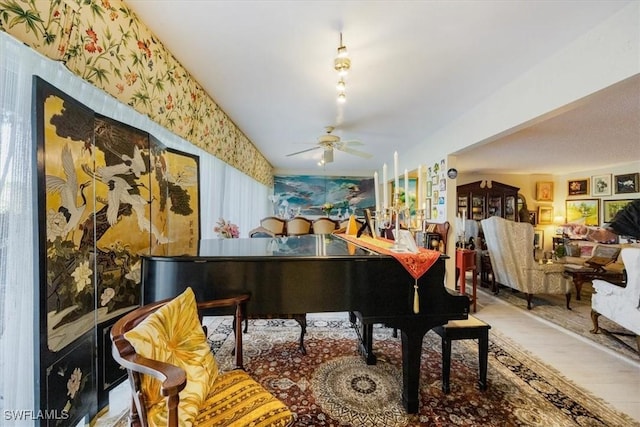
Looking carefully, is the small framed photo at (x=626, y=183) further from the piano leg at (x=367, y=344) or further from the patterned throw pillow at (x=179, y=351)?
the patterned throw pillow at (x=179, y=351)

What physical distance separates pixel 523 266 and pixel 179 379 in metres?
4.35

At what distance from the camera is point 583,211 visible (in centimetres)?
682

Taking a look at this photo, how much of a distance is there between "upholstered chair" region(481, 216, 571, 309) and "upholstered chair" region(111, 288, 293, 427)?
3916 millimetres

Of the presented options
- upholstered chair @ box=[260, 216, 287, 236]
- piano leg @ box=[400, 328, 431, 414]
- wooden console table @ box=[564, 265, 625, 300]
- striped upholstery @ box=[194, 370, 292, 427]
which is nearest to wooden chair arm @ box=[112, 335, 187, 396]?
striped upholstery @ box=[194, 370, 292, 427]

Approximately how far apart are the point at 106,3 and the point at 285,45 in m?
1.10

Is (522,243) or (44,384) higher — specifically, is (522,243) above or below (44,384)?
Result: above

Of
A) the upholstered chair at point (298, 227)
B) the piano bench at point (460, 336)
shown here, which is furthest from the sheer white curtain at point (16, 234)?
the upholstered chair at point (298, 227)

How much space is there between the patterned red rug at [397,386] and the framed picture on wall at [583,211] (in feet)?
20.9

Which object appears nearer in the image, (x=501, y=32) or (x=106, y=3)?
(x=106, y=3)

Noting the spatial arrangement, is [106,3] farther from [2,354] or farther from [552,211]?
[552,211]

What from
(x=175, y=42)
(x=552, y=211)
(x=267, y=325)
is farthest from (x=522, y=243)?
(x=552, y=211)

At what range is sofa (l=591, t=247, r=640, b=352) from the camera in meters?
2.28

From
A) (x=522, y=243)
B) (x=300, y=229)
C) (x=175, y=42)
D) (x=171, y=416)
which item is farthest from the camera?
(x=300, y=229)

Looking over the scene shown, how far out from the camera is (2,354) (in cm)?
109
